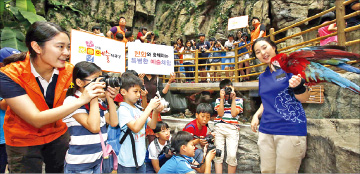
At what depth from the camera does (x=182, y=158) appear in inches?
86.9

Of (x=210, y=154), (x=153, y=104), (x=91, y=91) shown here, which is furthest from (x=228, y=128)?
(x=91, y=91)

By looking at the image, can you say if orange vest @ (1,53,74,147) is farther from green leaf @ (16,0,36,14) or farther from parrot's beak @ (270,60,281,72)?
green leaf @ (16,0,36,14)

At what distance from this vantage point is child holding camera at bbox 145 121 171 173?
2.66 meters

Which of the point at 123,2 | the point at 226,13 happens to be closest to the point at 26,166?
the point at 226,13

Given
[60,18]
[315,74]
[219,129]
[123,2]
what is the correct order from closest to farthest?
1. [315,74]
2. [219,129]
3. [60,18]
4. [123,2]

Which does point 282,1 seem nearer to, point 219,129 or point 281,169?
point 219,129

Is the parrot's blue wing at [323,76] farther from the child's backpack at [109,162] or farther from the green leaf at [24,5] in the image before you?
the green leaf at [24,5]

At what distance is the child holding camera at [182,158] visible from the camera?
84.4 inches

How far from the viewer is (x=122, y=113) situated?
2.11 metres

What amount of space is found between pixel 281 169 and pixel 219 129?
5.49 feet

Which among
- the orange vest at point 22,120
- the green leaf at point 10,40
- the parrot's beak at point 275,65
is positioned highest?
the green leaf at point 10,40

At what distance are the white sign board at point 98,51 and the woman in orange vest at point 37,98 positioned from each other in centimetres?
219

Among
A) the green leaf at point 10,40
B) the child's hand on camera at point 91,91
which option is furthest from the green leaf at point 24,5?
the child's hand on camera at point 91,91

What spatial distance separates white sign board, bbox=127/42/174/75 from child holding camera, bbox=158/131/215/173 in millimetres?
2579
